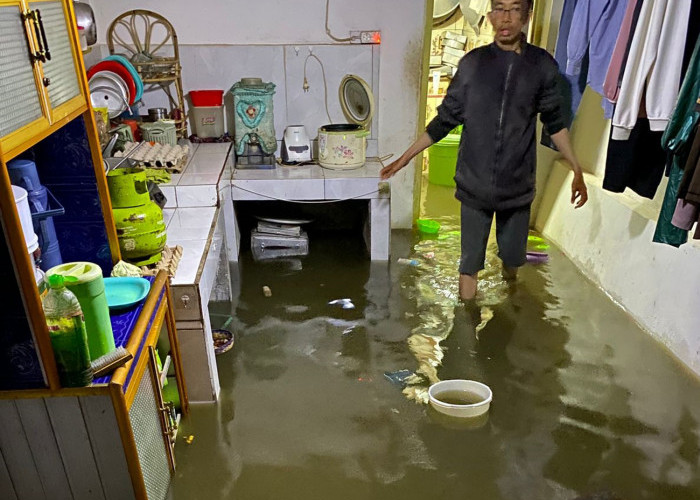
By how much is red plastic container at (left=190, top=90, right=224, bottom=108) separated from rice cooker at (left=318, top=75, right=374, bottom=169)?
2.47 feet

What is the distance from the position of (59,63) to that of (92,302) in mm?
703

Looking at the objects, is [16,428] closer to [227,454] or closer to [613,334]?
[227,454]

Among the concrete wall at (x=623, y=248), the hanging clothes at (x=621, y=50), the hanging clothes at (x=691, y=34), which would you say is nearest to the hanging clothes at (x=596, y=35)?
the hanging clothes at (x=621, y=50)

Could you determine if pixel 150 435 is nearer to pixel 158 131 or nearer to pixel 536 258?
pixel 158 131

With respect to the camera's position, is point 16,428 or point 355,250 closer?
point 16,428

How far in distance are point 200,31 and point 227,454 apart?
A: 2.81 m

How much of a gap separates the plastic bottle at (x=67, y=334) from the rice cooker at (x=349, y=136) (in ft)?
7.93

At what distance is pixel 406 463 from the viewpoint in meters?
2.11

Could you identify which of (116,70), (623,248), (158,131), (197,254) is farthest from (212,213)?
(623,248)

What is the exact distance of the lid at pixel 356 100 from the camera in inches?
147

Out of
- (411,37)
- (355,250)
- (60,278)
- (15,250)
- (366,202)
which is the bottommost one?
(355,250)

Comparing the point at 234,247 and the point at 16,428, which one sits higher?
the point at 16,428

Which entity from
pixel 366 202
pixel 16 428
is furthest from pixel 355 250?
pixel 16 428

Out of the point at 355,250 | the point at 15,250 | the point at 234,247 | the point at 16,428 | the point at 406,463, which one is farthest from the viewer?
the point at 355,250
